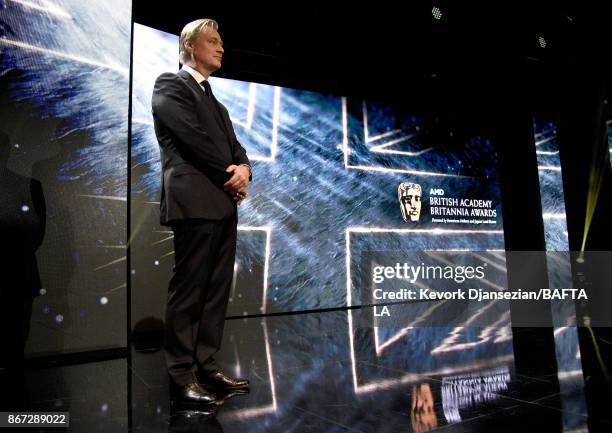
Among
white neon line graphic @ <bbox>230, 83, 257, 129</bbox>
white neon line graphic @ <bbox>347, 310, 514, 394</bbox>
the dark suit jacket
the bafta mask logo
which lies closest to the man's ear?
the dark suit jacket

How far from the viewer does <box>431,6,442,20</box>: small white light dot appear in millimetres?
3551

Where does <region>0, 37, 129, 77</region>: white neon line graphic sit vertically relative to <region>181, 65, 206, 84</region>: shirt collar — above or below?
above

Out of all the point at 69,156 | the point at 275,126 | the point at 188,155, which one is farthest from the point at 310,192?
the point at 188,155

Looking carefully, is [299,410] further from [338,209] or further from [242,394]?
[338,209]

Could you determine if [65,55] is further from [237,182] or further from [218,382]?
[218,382]

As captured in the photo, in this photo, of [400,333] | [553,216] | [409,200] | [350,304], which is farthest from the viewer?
[553,216]

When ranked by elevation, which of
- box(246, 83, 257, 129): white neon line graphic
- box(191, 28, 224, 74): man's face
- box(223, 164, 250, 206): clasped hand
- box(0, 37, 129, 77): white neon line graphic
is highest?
box(246, 83, 257, 129): white neon line graphic

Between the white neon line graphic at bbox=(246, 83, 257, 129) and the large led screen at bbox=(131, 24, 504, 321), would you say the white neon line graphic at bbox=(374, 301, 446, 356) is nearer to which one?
the large led screen at bbox=(131, 24, 504, 321)

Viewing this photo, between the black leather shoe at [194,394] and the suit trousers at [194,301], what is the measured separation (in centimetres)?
2

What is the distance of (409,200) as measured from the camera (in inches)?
177

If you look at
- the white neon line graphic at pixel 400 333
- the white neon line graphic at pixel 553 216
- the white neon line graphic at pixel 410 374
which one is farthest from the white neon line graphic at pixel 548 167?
the white neon line graphic at pixel 410 374

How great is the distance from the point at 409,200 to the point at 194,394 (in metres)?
3.51

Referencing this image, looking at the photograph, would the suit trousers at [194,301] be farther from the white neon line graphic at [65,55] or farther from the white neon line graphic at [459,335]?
the white neon line graphic at [65,55]

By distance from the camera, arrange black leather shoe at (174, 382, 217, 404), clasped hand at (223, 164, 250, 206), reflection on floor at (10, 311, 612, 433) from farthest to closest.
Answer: clasped hand at (223, 164, 250, 206)
black leather shoe at (174, 382, 217, 404)
reflection on floor at (10, 311, 612, 433)
